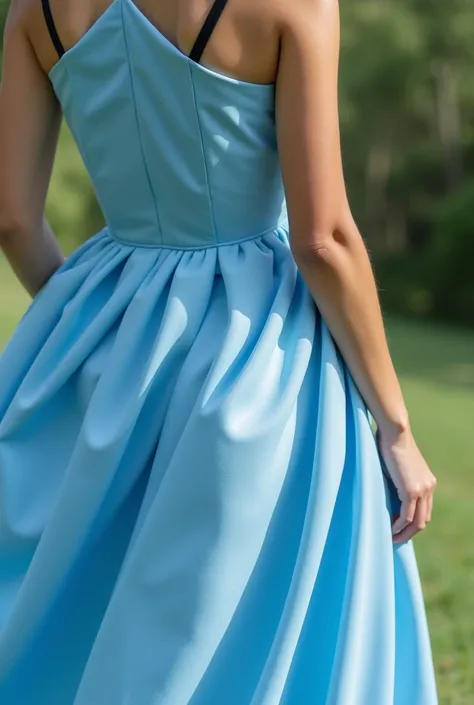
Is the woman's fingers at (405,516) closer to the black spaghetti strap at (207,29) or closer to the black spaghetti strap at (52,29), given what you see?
the black spaghetti strap at (207,29)

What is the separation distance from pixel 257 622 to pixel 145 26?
0.99 metres

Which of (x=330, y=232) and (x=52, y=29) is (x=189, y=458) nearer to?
(x=330, y=232)

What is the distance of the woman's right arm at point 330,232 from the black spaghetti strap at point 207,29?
11 centimetres

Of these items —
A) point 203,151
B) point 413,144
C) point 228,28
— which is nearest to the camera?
point 228,28

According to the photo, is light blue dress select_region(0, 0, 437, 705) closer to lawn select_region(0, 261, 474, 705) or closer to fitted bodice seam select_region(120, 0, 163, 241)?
fitted bodice seam select_region(120, 0, 163, 241)

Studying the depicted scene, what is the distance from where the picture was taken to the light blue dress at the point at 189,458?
161cm

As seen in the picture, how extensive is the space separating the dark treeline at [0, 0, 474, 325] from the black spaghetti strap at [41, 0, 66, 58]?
85.9ft

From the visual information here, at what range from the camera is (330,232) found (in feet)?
5.28

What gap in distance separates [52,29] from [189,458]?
0.76m

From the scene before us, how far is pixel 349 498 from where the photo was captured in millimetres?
1714

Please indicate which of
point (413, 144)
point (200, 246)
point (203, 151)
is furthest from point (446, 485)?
point (413, 144)

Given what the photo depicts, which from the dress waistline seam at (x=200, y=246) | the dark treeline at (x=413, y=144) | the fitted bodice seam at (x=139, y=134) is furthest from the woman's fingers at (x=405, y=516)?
the dark treeline at (x=413, y=144)

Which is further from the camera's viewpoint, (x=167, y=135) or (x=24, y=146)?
(x=24, y=146)

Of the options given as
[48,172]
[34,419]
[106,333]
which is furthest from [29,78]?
[34,419]
